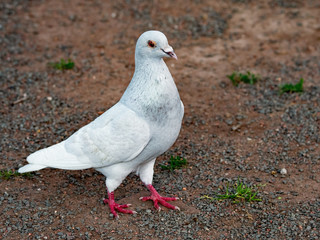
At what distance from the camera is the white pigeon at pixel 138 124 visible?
14.5ft

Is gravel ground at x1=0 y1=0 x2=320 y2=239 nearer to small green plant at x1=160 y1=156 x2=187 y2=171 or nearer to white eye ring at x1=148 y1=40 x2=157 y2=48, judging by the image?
Answer: small green plant at x1=160 y1=156 x2=187 y2=171

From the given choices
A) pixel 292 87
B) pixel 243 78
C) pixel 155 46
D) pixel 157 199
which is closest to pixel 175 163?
pixel 157 199

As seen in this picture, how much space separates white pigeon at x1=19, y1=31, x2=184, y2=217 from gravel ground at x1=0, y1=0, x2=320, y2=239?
0.59m

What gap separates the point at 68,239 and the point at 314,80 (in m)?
4.79

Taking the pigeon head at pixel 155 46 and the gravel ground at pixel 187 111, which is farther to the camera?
the gravel ground at pixel 187 111

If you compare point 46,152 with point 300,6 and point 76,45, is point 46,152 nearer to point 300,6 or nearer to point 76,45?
point 76,45

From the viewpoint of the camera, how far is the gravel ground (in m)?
4.79

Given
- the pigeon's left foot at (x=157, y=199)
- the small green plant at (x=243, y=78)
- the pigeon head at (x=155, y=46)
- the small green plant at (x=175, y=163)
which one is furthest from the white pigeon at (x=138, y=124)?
the small green plant at (x=243, y=78)

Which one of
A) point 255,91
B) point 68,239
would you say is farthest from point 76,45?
point 68,239

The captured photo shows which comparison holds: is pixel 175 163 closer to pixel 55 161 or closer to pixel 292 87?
pixel 55 161

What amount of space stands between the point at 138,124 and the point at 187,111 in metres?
2.46

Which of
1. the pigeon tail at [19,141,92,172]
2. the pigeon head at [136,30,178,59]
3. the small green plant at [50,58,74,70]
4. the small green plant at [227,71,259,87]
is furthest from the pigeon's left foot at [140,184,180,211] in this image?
the small green plant at [50,58,74,70]

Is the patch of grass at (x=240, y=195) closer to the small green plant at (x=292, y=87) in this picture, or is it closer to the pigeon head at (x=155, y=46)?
the pigeon head at (x=155, y=46)

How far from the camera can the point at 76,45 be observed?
8.48m
